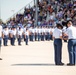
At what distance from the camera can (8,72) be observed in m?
14.3

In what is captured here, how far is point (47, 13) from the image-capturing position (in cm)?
5669

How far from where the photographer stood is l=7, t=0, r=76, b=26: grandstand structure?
1996 inches

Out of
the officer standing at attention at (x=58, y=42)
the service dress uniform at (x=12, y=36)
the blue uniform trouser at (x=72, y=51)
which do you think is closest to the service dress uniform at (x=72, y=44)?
the blue uniform trouser at (x=72, y=51)

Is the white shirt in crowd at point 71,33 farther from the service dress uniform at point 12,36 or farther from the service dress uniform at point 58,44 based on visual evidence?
the service dress uniform at point 12,36

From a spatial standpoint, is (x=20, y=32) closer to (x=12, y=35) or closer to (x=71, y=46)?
(x=12, y=35)

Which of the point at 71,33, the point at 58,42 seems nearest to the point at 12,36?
the point at 58,42

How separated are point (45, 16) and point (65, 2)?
3.67 meters

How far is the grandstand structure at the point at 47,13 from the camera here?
50.7 m

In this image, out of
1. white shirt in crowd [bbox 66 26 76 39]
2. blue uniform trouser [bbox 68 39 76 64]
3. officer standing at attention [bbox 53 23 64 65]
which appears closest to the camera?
blue uniform trouser [bbox 68 39 76 64]

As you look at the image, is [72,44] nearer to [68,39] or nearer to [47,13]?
[68,39]

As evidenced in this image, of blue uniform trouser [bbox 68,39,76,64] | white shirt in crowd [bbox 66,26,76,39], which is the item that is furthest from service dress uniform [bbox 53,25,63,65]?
blue uniform trouser [bbox 68,39,76,64]

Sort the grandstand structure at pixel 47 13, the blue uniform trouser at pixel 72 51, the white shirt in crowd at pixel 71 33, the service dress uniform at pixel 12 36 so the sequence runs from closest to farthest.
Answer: the blue uniform trouser at pixel 72 51 < the white shirt in crowd at pixel 71 33 < the service dress uniform at pixel 12 36 < the grandstand structure at pixel 47 13

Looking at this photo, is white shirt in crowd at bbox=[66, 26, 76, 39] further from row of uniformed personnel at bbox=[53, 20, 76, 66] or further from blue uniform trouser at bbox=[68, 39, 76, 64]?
blue uniform trouser at bbox=[68, 39, 76, 64]

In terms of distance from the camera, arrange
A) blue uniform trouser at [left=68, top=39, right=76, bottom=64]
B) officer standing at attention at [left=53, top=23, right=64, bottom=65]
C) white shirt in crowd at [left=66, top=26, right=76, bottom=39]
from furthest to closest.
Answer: officer standing at attention at [left=53, top=23, right=64, bottom=65] → white shirt in crowd at [left=66, top=26, right=76, bottom=39] → blue uniform trouser at [left=68, top=39, right=76, bottom=64]
